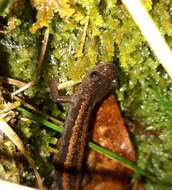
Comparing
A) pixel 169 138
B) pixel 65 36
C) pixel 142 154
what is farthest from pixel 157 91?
pixel 65 36

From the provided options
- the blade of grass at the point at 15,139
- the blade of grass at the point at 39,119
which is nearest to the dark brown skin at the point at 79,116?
the blade of grass at the point at 39,119

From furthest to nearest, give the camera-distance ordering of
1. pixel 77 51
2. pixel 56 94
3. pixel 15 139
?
pixel 56 94 < pixel 77 51 < pixel 15 139

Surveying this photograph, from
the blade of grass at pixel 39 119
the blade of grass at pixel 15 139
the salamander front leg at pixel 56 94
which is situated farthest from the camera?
the salamander front leg at pixel 56 94

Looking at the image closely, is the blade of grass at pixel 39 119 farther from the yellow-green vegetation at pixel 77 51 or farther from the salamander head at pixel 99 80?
the salamander head at pixel 99 80

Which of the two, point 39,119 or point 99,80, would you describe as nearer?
point 39,119

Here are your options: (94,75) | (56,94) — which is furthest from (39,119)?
(94,75)

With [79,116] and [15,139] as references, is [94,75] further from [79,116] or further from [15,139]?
[15,139]

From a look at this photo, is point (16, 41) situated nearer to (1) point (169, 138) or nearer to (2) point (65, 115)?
(2) point (65, 115)
